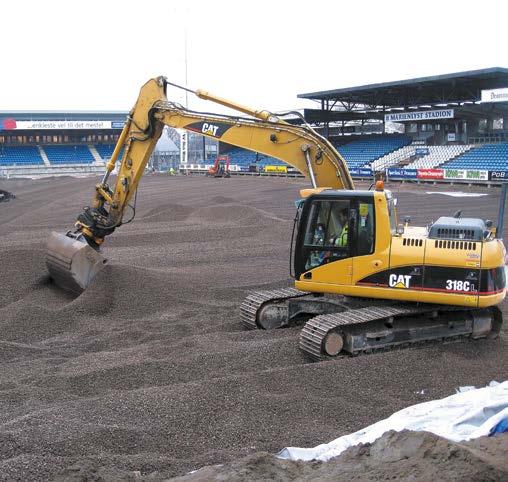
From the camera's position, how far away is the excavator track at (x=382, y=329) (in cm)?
775

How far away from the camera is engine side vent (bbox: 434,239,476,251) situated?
26.1 feet

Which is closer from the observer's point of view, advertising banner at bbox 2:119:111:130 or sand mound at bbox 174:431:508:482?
sand mound at bbox 174:431:508:482

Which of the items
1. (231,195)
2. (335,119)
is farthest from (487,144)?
(231,195)

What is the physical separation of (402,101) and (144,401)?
47866 millimetres

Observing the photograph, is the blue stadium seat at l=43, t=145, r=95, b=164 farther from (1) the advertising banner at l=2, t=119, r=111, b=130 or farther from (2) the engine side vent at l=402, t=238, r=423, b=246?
(2) the engine side vent at l=402, t=238, r=423, b=246

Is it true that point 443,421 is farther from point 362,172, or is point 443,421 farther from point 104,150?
point 104,150

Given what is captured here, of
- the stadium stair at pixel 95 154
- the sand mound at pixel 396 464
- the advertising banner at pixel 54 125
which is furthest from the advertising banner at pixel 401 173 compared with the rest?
the sand mound at pixel 396 464

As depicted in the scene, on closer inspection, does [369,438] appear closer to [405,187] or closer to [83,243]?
[83,243]

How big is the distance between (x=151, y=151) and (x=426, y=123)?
140 ft

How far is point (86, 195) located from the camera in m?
36.2

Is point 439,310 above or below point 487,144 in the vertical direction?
below

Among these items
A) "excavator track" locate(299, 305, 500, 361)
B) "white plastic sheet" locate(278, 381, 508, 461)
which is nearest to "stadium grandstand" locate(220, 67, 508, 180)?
"excavator track" locate(299, 305, 500, 361)

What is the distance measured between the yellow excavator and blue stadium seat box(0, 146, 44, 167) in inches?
2364

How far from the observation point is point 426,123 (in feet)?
164
